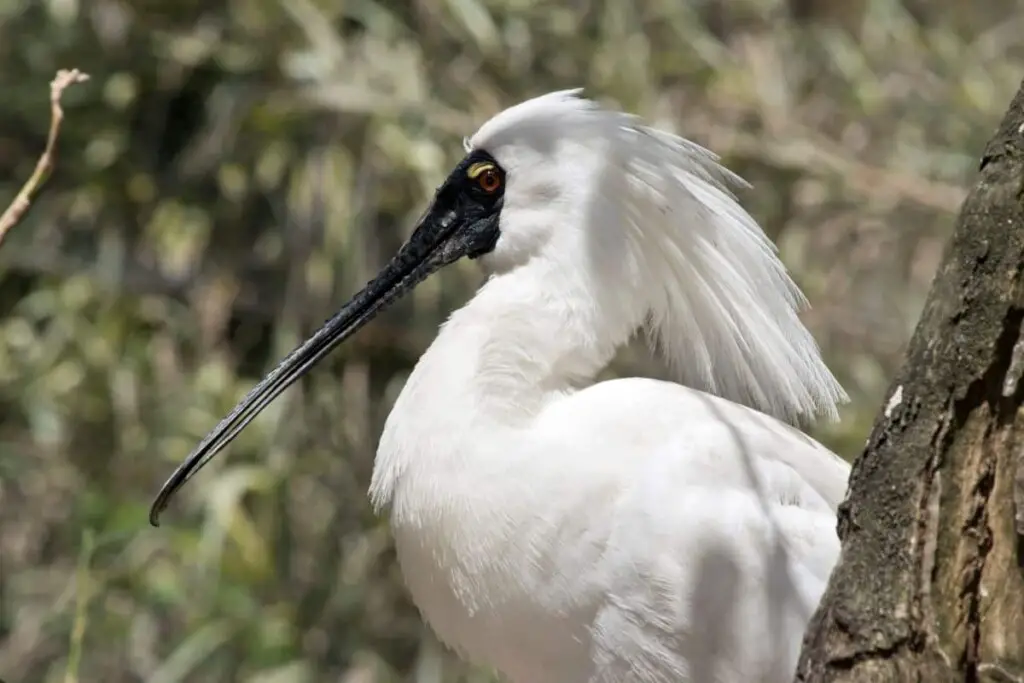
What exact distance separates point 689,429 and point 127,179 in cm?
294

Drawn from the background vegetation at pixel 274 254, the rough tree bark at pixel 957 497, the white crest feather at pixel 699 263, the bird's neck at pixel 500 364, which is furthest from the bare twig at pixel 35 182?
the background vegetation at pixel 274 254

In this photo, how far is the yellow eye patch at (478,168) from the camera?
262cm

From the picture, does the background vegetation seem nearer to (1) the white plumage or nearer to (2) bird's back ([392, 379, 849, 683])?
(1) the white plumage

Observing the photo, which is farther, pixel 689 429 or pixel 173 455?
pixel 173 455

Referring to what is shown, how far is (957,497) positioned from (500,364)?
102 cm

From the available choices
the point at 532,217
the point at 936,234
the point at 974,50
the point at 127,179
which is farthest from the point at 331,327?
the point at 974,50

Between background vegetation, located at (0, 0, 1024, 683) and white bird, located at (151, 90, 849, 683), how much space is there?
1622 millimetres

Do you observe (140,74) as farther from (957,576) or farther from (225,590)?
(957,576)

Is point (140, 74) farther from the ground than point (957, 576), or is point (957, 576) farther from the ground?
point (140, 74)

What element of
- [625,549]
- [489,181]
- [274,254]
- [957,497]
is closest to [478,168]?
[489,181]

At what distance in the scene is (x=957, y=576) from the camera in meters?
1.47

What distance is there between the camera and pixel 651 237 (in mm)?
2576

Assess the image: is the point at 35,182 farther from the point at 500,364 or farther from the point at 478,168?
the point at 478,168

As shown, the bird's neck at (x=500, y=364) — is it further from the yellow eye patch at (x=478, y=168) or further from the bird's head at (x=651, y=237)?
the yellow eye patch at (x=478, y=168)
